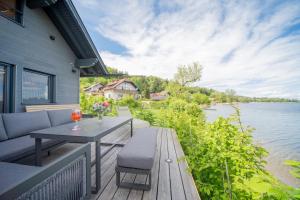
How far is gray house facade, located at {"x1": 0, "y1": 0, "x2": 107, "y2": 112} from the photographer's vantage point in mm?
3385

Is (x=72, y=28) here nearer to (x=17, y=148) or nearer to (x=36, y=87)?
(x=36, y=87)

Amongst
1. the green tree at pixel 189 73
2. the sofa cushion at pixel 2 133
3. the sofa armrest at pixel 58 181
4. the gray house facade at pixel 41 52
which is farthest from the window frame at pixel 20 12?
the green tree at pixel 189 73

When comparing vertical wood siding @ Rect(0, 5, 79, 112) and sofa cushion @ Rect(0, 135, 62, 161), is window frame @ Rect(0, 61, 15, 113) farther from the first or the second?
sofa cushion @ Rect(0, 135, 62, 161)

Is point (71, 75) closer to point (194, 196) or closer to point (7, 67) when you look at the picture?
point (7, 67)

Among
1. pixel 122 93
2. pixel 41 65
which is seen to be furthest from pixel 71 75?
pixel 122 93

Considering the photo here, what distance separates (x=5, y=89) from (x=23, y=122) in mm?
1126

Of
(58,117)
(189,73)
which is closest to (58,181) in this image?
(58,117)

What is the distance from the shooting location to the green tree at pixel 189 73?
23.4 m

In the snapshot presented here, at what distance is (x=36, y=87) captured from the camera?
13.9 ft

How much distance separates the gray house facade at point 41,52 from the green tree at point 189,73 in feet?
63.8

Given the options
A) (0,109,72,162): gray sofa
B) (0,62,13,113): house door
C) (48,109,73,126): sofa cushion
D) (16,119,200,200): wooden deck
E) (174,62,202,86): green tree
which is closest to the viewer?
(16,119,200,200): wooden deck

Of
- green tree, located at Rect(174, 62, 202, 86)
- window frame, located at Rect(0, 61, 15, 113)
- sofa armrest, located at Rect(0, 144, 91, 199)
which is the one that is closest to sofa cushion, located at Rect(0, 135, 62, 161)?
sofa armrest, located at Rect(0, 144, 91, 199)

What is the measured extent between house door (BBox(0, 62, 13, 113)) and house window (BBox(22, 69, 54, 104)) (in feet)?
1.17

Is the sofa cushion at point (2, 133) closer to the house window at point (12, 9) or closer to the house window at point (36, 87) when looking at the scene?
the house window at point (36, 87)
